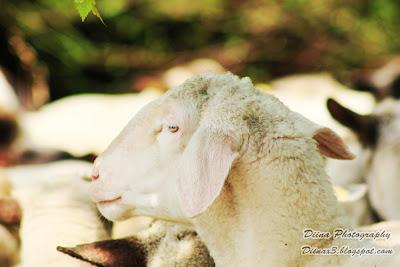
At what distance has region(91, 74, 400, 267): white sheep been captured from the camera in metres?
3.21

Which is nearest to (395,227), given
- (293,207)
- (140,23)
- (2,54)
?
(293,207)

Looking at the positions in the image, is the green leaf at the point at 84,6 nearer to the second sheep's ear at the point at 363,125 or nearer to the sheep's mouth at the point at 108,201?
the sheep's mouth at the point at 108,201

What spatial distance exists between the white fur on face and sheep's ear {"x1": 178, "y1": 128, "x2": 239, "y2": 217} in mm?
197

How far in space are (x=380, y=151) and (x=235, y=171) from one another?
2.55 m

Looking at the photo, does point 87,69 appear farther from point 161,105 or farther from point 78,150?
point 161,105

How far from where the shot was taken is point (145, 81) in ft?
33.0

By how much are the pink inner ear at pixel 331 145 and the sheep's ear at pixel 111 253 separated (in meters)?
0.90

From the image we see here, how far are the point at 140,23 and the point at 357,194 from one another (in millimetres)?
6501

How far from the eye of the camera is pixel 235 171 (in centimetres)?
330

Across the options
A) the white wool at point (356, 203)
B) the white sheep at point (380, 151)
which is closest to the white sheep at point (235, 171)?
the white wool at point (356, 203)

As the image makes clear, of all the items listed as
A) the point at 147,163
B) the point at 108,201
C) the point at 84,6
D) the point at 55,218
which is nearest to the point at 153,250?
the point at 108,201

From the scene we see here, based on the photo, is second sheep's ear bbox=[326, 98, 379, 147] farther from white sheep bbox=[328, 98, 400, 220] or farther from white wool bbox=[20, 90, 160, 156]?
white wool bbox=[20, 90, 160, 156]

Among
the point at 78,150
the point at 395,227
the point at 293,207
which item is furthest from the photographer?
the point at 78,150

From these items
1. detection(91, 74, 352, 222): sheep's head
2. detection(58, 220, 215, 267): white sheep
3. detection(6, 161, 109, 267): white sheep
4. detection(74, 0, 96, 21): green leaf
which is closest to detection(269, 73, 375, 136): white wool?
detection(6, 161, 109, 267): white sheep
